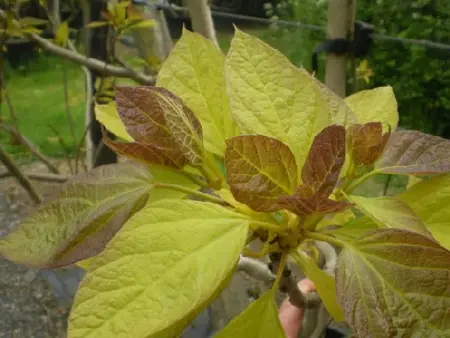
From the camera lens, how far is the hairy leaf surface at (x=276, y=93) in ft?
1.10

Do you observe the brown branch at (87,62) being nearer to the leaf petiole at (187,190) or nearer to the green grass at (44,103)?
the leaf petiole at (187,190)

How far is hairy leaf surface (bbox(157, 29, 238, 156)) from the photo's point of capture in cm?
37

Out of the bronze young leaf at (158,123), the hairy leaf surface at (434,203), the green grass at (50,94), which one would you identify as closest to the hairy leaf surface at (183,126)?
the bronze young leaf at (158,123)

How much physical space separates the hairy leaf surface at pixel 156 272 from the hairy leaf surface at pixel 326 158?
0.04 m

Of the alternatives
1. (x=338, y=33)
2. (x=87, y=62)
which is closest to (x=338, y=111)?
(x=338, y=33)

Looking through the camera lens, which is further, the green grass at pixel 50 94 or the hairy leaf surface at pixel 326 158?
the green grass at pixel 50 94

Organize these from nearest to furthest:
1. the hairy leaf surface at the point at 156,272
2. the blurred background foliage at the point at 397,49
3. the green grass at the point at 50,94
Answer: the hairy leaf surface at the point at 156,272
the blurred background foliage at the point at 397,49
the green grass at the point at 50,94

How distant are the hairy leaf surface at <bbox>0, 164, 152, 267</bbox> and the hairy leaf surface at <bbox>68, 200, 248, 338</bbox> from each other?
0.04 metres

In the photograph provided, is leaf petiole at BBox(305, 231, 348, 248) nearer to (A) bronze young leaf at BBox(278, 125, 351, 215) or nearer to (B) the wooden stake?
(A) bronze young leaf at BBox(278, 125, 351, 215)

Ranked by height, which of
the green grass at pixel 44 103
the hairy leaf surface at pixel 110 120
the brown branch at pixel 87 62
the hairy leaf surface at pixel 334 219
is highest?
the hairy leaf surface at pixel 110 120

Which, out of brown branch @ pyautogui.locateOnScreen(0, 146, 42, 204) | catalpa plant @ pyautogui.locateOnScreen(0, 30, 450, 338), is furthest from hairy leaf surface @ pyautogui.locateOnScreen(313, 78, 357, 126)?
brown branch @ pyautogui.locateOnScreen(0, 146, 42, 204)

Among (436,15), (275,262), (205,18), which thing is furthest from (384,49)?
(275,262)

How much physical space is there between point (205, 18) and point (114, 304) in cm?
63

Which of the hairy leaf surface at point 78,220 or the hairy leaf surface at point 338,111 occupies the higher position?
the hairy leaf surface at point 338,111
